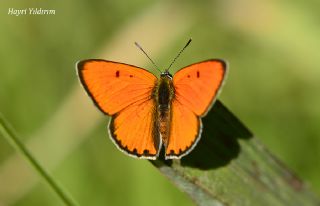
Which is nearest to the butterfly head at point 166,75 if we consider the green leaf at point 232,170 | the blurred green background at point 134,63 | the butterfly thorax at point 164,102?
the butterfly thorax at point 164,102

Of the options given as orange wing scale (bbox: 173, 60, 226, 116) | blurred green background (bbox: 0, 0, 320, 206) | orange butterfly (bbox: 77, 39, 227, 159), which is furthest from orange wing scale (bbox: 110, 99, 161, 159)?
blurred green background (bbox: 0, 0, 320, 206)

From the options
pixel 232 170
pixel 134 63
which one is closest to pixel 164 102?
pixel 232 170

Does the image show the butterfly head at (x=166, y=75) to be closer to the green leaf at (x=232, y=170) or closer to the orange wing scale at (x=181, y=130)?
the orange wing scale at (x=181, y=130)

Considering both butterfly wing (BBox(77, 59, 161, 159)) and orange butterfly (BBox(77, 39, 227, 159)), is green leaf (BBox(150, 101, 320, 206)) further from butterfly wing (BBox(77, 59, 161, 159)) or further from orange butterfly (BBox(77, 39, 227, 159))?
butterfly wing (BBox(77, 59, 161, 159))

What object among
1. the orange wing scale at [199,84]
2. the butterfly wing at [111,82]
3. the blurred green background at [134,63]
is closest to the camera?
the orange wing scale at [199,84]

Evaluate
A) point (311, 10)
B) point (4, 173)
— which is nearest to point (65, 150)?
point (4, 173)

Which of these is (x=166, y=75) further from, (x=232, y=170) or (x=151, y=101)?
(x=232, y=170)
